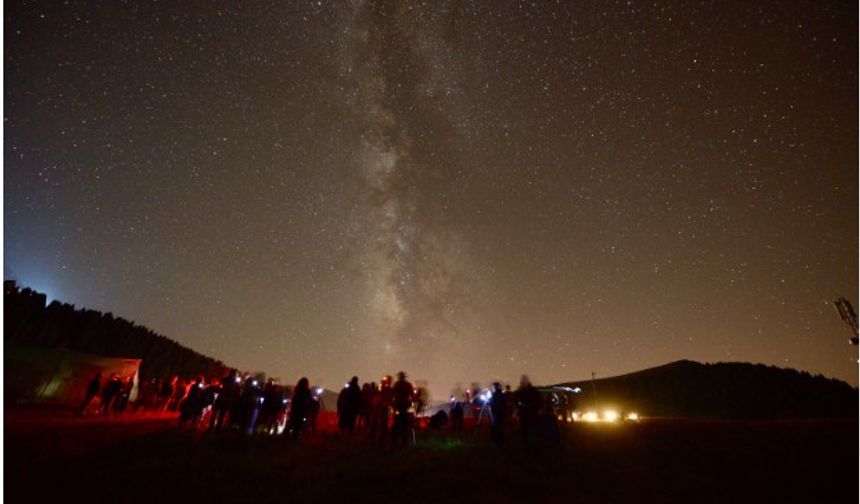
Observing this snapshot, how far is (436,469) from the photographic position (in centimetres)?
945

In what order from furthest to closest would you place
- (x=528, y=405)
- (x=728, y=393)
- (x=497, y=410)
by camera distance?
(x=728, y=393) < (x=497, y=410) < (x=528, y=405)

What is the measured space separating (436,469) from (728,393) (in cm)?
3126

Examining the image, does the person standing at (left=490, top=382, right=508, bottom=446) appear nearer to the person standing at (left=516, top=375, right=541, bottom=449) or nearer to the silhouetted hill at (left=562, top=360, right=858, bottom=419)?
the person standing at (left=516, top=375, right=541, bottom=449)

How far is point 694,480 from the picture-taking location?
8.92 metres

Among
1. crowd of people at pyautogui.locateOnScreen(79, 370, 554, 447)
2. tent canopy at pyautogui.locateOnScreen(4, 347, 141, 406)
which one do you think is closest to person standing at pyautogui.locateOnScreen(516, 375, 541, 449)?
crowd of people at pyautogui.locateOnScreen(79, 370, 554, 447)

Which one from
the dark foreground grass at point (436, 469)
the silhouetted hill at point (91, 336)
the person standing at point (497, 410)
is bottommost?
the dark foreground grass at point (436, 469)

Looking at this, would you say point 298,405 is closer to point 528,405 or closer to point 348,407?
point 348,407

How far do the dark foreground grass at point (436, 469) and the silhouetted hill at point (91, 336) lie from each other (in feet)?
74.1

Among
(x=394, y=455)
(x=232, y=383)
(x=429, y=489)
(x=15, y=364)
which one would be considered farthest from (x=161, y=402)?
(x=429, y=489)

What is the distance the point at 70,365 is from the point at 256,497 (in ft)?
73.5

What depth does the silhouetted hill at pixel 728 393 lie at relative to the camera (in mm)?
28688

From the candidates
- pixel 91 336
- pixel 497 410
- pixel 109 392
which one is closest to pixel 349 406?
pixel 497 410

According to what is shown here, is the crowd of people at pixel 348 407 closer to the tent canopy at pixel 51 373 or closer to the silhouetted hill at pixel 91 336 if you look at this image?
the tent canopy at pixel 51 373

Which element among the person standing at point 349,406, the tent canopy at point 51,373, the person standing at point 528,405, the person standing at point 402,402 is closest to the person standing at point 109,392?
the tent canopy at point 51,373
